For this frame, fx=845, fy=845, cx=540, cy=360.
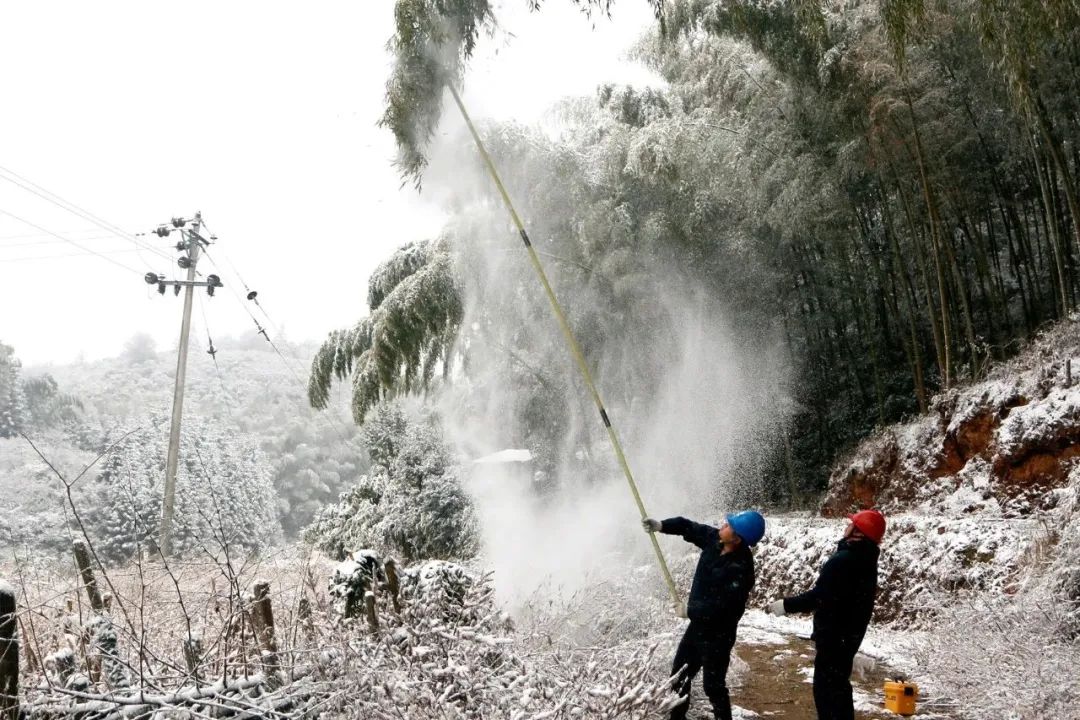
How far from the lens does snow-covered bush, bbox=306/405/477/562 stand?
12930 mm

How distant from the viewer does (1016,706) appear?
3.37m

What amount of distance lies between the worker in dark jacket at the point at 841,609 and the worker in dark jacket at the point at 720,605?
0.19 m

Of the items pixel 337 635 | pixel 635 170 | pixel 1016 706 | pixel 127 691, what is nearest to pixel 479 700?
pixel 337 635

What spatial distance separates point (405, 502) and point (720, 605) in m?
10.8

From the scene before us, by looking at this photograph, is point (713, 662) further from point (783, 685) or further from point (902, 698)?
point (783, 685)

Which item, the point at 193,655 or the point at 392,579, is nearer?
the point at 193,655

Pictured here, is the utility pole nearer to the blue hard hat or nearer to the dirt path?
the dirt path

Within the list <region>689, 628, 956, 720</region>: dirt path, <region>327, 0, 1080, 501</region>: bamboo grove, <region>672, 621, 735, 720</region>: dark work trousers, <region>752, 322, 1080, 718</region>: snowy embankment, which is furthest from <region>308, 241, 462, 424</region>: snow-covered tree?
<region>672, 621, 735, 720</region>: dark work trousers

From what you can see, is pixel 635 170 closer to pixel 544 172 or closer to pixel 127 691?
pixel 544 172

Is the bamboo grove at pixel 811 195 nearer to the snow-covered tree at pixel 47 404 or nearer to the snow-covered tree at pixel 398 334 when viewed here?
the snow-covered tree at pixel 398 334

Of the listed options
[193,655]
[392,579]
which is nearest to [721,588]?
[392,579]

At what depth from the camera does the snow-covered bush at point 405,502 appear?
12930mm

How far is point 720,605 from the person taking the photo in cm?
339

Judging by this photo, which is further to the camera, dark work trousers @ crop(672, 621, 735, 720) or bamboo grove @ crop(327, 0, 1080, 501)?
bamboo grove @ crop(327, 0, 1080, 501)
